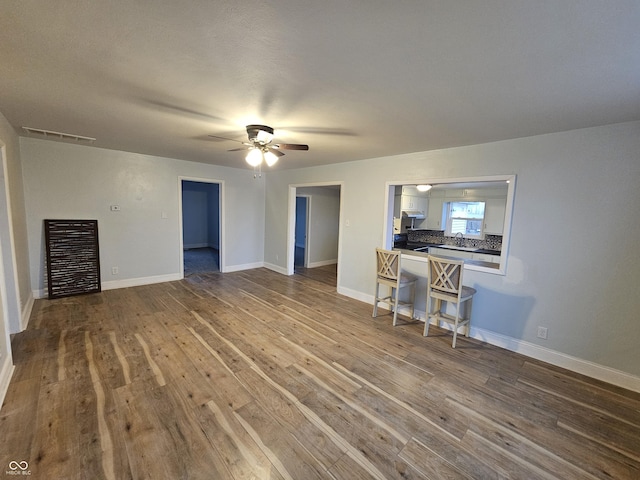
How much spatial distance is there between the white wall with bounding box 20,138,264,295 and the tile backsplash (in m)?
Result: 4.79

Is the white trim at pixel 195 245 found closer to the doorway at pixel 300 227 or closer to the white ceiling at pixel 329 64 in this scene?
the doorway at pixel 300 227

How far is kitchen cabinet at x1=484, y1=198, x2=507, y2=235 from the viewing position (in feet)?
20.2

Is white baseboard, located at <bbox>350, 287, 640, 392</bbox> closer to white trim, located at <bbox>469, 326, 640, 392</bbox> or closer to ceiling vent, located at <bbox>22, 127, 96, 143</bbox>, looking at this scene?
white trim, located at <bbox>469, 326, 640, 392</bbox>

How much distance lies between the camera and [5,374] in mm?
2189

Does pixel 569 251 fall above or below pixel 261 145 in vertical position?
below

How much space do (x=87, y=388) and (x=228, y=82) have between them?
2712 millimetres

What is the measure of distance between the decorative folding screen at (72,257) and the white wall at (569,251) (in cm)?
557

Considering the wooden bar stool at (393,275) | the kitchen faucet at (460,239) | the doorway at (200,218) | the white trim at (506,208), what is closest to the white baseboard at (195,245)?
the doorway at (200,218)

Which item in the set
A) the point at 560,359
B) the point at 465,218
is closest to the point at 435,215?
the point at 465,218

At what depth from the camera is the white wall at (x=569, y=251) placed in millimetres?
2457

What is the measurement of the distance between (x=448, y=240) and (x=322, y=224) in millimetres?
3407

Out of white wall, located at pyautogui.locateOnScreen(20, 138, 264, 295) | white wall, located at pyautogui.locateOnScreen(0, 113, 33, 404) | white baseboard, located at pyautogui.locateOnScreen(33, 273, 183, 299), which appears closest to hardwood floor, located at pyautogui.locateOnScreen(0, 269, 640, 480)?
white wall, located at pyautogui.locateOnScreen(0, 113, 33, 404)

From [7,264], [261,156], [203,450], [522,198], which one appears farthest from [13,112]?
[522,198]

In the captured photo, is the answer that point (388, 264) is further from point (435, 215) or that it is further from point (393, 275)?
point (435, 215)
